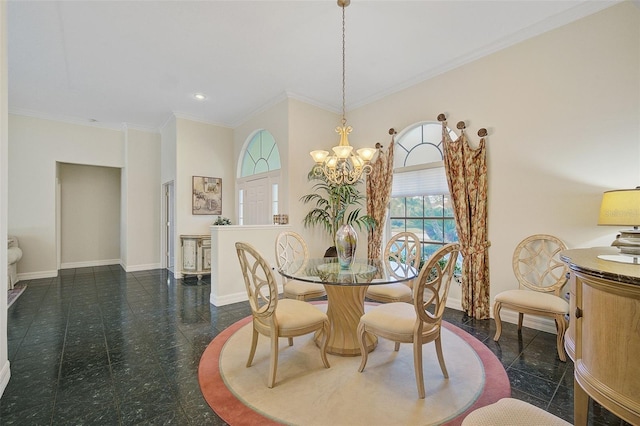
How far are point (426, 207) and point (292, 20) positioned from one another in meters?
2.87

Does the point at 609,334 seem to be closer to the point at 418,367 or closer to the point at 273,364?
the point at 418,367

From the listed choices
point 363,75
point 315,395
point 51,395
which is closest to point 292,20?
point 363,75

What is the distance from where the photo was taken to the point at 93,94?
15.5 feet

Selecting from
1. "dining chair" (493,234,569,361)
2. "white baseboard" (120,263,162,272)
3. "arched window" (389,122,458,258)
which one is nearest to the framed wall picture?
"white baseboard" (120,263,162,272)

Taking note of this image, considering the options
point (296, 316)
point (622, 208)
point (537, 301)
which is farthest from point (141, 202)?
point (622, 208)

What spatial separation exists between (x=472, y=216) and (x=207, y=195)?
4.88 meters

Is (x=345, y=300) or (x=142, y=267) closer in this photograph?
(x=345, y=300)

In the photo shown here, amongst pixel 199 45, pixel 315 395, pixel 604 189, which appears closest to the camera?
pixel 315 395

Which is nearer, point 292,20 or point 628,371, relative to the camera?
point 628,371

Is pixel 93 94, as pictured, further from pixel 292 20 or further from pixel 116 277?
pixel 292 20

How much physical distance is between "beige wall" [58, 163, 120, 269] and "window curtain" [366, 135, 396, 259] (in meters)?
6.38

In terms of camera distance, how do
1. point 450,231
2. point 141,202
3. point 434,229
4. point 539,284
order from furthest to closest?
point 141,202 → point 434,229 → point 450,231 → point 539,284

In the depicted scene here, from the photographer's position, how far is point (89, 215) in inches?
273

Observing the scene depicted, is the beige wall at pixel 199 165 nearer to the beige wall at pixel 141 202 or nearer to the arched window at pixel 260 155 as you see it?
the arched window at pixel 260 155
